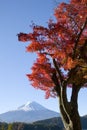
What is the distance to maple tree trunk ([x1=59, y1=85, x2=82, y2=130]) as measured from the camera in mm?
29078

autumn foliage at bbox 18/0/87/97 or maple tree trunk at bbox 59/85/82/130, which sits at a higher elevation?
autumn foliage at bbox 18/0/87/97

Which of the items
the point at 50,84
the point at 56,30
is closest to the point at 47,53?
the point at 56,30

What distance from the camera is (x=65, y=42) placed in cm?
2658

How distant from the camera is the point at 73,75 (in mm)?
29047

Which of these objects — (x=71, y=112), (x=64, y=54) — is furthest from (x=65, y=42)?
(x=71, y=112)

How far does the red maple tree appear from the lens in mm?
26031

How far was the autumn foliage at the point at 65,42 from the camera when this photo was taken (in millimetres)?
25953

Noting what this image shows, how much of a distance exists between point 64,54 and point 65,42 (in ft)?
3.38

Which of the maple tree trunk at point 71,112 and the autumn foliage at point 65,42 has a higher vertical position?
the autumn foliage at point 65,42

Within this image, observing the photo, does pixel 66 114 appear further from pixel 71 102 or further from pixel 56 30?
pixel 56 30

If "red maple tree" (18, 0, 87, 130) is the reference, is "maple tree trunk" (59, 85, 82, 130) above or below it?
below

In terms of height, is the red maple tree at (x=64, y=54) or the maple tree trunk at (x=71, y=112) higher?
the red maple tree at (x=64, y=54)

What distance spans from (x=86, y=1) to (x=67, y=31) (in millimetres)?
2989

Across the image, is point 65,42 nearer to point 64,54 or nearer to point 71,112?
point 64,54
